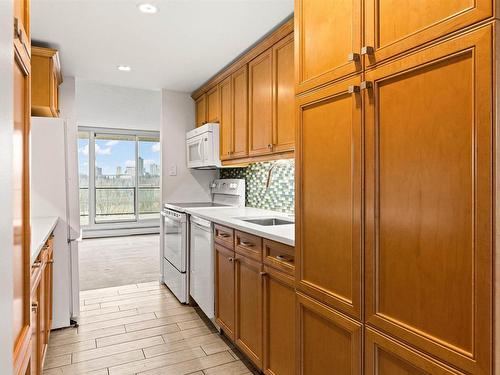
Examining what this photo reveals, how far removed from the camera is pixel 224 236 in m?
2.42

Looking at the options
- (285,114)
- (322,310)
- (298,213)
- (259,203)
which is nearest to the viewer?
(322,310)

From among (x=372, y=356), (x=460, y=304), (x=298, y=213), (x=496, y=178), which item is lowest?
(x=372, y=356)

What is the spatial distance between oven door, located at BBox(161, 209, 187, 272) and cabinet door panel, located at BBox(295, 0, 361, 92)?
6.70 ft

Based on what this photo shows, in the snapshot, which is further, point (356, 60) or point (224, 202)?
point (224, 202)

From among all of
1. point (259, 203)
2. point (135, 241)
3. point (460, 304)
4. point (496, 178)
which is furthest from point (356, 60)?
point (135, 241)

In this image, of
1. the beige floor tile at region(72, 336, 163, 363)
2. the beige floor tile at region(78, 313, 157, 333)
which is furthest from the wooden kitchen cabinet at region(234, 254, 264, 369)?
the beige floor tile at region(78, 313, 157, 333)

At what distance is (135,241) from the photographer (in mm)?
6492

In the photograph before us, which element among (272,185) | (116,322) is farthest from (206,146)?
(116,322)

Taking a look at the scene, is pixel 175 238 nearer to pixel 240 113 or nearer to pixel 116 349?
pixel 116 349

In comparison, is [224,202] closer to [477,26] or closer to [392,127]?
[392,127]

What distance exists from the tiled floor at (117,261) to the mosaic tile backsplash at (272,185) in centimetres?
170

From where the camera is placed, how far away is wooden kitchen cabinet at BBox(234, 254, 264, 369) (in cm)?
199

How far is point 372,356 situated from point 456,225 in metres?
0.56

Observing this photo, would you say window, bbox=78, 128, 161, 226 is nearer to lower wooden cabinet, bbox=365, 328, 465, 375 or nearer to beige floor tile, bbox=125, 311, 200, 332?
beige floor tile, bbox=125, 311, 200, 332
